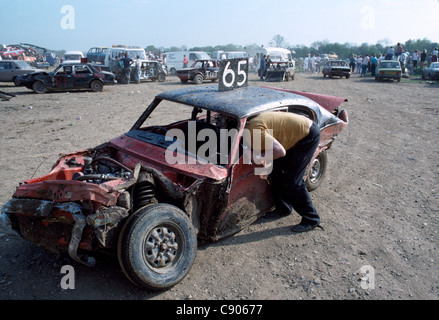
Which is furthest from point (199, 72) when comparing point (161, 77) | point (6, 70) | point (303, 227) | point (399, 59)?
point (303, 227)

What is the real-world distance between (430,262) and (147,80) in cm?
2081

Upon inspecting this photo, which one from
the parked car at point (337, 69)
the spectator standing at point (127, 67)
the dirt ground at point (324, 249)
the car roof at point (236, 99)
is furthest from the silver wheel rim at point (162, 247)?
the parked car at point (337, 69)

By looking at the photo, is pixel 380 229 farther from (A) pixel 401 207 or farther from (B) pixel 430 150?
(B) pixel 430 150

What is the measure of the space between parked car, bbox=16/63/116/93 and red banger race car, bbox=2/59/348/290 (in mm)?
12409

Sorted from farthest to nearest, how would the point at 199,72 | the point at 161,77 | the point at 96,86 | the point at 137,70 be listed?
the point at 161,77 → the point at 137,70 → the point at 199,72 → the point at 96,86

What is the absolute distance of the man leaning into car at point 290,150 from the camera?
3604mm

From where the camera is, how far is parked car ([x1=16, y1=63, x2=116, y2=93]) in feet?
47.8

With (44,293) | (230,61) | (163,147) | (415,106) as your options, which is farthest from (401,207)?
(415,106)

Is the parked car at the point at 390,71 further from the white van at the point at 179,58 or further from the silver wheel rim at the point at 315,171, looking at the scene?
the silver wheel rim at the point at 315,171

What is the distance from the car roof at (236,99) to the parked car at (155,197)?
0.04ft

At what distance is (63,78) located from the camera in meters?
14.8

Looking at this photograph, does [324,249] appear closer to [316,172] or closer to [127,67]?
[316,172]

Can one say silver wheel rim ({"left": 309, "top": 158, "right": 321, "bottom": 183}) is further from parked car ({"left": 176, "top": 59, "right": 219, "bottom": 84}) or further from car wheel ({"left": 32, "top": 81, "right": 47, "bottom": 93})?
parked car ({"left": 176, "top": 59, "right": 219, "bottom": 84})

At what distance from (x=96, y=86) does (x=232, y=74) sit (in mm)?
12801
